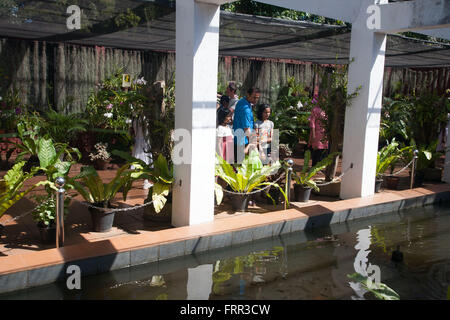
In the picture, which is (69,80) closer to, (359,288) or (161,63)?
(161,63)

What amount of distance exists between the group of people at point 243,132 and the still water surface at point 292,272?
67.4 inches

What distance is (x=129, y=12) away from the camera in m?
6.39

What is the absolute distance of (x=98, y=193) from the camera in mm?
5270

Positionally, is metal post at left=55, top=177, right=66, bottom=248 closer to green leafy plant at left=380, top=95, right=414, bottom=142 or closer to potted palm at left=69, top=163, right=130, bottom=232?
potted palm at left=69, top=163, right=130, bottom=232

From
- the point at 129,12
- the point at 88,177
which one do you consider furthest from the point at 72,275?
the point at 129,12

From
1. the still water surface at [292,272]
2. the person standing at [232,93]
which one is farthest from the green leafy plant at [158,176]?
the person standing at [232,93]

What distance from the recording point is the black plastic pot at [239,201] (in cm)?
623

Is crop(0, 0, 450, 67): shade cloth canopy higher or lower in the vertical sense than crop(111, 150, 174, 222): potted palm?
higher

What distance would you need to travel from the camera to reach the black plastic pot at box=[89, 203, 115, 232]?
5117 millimetres

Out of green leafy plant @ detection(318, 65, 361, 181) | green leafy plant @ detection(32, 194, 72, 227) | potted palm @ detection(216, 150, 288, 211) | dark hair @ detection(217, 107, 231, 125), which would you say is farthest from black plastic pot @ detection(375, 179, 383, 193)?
green leafy plant @ detection(32, 194, 72, 227)

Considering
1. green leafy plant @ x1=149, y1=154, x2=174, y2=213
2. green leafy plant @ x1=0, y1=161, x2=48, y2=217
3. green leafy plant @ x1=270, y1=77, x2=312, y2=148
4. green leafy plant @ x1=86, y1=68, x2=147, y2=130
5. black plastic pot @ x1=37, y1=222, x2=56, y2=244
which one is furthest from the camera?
green leafy plant @ x1=270, y1=77, x2=312, y2=148

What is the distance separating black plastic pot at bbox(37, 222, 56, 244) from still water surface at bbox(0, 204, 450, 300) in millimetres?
686

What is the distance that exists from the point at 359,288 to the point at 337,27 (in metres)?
5.12

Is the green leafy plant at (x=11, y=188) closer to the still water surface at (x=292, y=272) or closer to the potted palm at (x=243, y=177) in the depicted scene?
the still water surface at (x=292, y=272)
